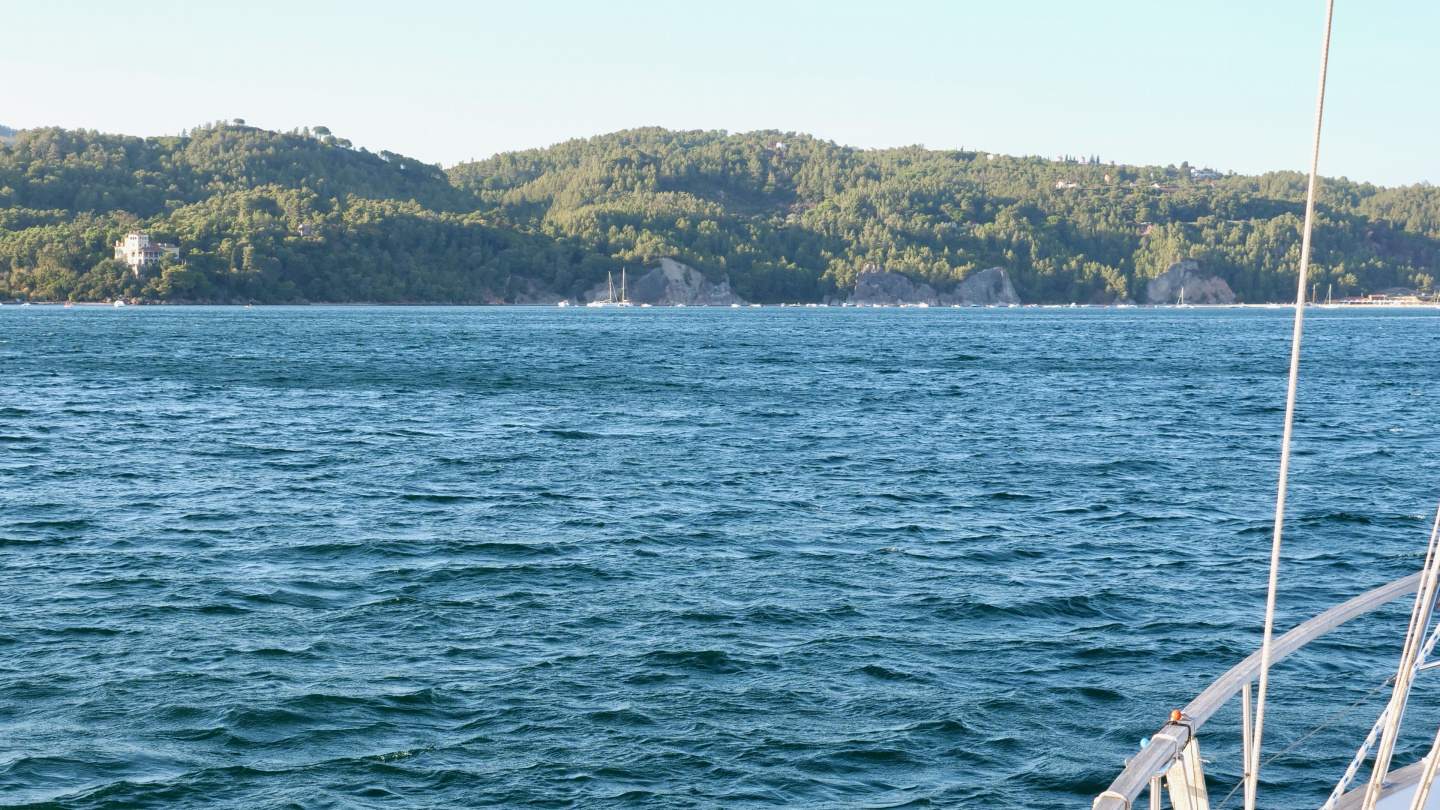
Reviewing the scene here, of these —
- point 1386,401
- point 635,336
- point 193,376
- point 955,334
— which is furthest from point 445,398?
point 955,334

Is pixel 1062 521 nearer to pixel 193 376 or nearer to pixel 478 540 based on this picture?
pixel 478 540

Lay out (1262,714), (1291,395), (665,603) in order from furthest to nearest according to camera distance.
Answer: (665,603), (1262,714), (1291,395)

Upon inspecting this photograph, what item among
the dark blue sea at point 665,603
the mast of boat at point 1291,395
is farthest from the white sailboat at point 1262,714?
the dark blue sea at point 665,603

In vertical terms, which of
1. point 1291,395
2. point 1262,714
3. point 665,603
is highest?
point 1291,395

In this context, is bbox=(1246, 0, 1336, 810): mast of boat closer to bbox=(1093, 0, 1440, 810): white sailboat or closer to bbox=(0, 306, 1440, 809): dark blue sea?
bbox=(1093, 0, 1440, 810): white sailboat

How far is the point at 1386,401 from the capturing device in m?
59.2

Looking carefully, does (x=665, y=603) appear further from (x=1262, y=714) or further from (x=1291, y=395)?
(x=1291, y=395)

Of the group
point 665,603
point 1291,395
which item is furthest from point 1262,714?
point 665,603

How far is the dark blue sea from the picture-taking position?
13133 millimetres

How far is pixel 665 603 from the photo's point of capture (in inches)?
770

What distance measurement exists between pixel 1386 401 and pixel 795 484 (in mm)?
40317

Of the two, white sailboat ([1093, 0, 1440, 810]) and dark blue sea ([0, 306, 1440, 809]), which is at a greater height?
white sailboat ([1093, 0, 1440, 810])

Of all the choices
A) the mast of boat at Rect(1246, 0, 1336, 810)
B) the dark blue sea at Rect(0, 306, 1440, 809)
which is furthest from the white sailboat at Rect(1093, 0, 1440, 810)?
the dark blue sea at Rect(0, 306, 1440, 809)

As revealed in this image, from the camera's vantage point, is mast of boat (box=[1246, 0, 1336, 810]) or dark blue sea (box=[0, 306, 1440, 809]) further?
dark blue sea (box=[0, 306, 1440, 809])
